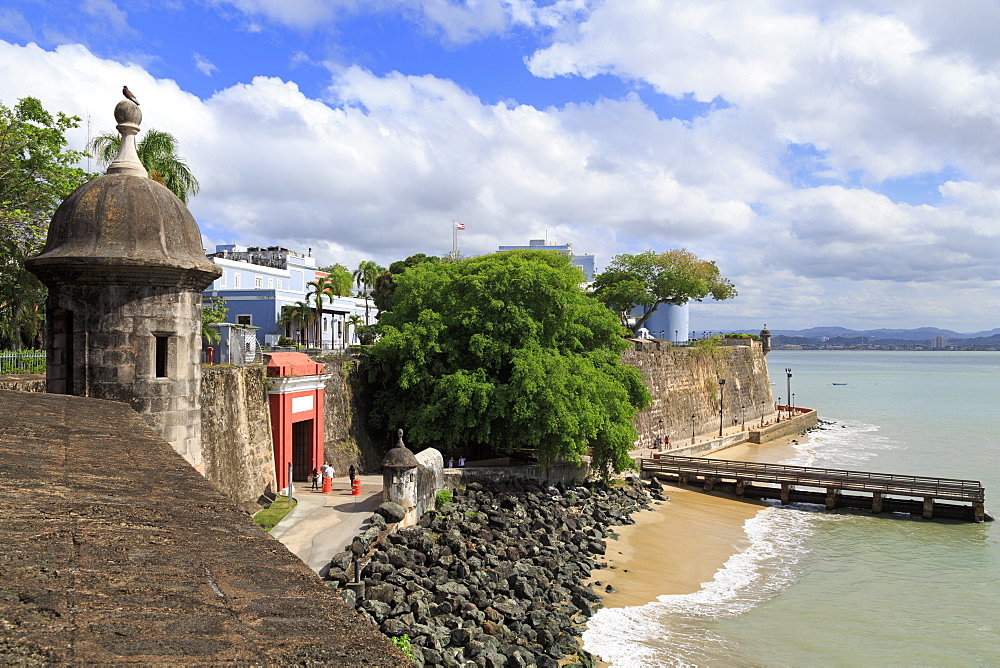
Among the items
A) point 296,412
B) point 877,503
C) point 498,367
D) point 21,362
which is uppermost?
point 21,362

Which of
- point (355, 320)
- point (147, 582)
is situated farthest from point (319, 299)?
point (147, 582)

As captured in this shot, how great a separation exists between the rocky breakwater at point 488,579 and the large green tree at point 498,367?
2.76 metres

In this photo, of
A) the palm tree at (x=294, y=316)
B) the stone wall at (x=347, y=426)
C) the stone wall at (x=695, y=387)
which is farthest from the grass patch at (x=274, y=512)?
the stone wall at (x=695, y=387)

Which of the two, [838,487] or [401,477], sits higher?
[401,477]

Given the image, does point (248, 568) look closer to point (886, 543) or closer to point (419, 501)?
point (419, 501)

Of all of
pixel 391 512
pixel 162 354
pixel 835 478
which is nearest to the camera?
pixel 162 354

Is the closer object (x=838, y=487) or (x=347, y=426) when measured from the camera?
(x=347, y=426)

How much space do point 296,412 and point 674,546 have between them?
14.5 meters

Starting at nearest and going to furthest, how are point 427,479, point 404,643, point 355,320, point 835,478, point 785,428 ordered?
point 404,643, point 427,479, point 835,478, point 355,320, point 785,428

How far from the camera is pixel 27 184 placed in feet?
66.8

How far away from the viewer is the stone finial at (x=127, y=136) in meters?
9.77

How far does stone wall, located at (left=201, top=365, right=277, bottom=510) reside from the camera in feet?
67.1

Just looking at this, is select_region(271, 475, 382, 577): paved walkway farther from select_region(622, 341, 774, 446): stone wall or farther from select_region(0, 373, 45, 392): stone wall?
select_region(622, 341, 774, 446): stone wall

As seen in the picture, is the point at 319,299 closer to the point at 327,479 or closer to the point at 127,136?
the point at 327,479
